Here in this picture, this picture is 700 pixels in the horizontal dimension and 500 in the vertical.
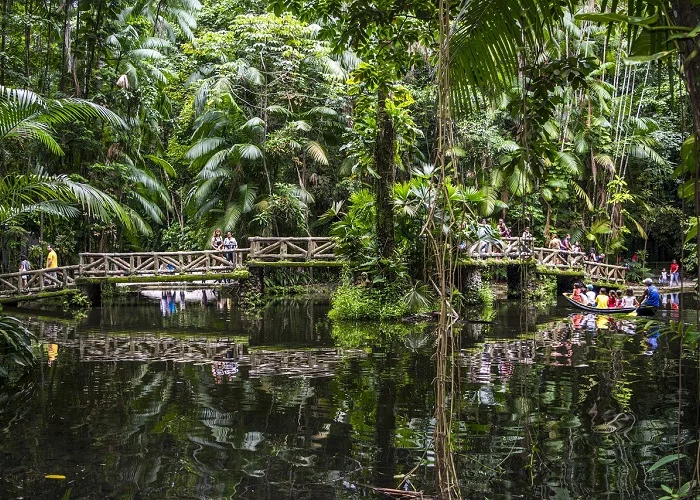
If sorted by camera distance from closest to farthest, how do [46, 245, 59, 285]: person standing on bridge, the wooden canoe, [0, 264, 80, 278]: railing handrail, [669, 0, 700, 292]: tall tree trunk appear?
[669, 0, 700, 292]: tall tree trunk
the wooden canoe
[0, 264, 80, 278]: railing handrail
[46, 245, 59, 285]: person standing on bridge

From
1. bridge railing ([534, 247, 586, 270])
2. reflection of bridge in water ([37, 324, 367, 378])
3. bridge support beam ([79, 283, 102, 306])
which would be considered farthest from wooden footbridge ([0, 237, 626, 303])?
reflection of bridge in water ([37, 324, 367, 378])

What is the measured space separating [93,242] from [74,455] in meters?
17.7

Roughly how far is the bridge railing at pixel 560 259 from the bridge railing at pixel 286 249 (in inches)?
277

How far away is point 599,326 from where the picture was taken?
45.7ft

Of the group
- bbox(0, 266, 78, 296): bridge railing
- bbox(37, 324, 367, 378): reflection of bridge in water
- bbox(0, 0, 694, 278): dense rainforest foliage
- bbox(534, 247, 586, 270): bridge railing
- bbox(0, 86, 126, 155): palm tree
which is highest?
bbox(0, 0, 694, 278): dense rainforest foliage

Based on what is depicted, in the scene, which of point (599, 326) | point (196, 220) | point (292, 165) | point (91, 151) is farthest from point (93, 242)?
point (599, 326)

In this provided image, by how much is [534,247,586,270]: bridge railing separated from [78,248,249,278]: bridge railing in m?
9.36

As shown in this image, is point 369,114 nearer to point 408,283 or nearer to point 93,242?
point 408,283

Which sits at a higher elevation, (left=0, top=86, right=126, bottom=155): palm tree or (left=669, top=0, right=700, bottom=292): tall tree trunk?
(left=0, top=86, right=126, bottom=155): palm tree

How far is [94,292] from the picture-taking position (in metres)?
19.9

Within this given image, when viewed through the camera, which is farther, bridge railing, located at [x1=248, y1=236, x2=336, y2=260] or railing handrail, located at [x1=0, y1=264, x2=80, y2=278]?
bridge railing, located at [x1=248, y1=236, x2=336, y2=260]

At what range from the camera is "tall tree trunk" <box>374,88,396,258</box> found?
15.0 metres

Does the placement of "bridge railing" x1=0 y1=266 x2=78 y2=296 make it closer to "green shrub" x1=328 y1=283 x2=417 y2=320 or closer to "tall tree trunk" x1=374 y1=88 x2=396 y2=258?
"green shrub" x1=328 y1=283 x2=417 y2=320

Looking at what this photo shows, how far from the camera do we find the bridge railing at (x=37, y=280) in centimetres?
1791
